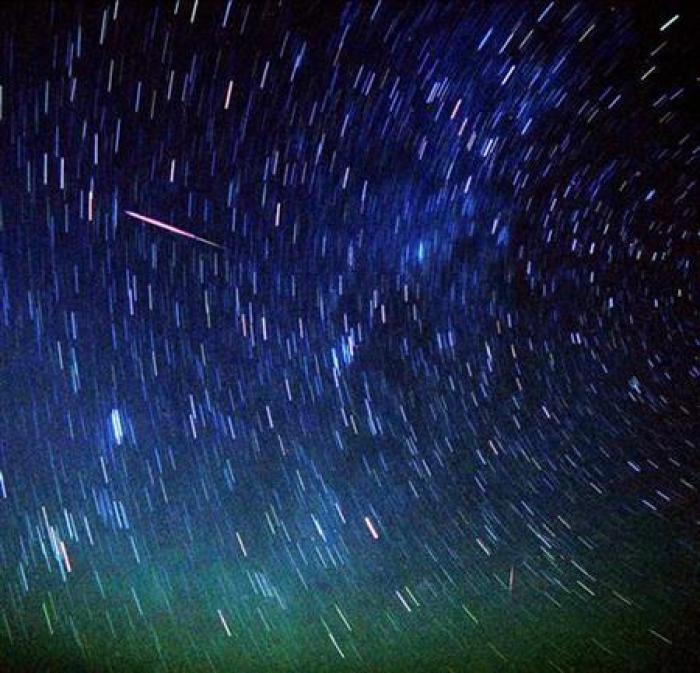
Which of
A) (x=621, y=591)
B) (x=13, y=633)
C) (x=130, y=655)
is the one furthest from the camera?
(x=621, y=591)

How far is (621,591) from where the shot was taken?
2127cm

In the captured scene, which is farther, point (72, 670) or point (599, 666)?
point (599, 666)

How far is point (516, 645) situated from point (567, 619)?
281 cm

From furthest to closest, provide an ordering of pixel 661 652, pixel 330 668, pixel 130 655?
pixel 330 668 → pixel 661 652 → pixel 130 655

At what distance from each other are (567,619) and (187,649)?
44.9 ft

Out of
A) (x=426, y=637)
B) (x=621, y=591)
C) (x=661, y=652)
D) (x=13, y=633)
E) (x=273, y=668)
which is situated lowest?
(x=661, y=652)

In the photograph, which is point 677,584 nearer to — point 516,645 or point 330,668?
point 516,645

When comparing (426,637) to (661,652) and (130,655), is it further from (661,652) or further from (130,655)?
(130,655)

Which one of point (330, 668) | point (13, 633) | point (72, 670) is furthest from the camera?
point (330, 668)

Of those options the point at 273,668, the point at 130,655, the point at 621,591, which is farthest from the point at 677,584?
the point at 130,655

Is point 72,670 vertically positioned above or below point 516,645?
above

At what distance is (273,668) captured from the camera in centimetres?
1858

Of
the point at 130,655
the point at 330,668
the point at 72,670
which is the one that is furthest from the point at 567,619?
the point at 72,670

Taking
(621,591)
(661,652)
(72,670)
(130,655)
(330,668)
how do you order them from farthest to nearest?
(621,591), (330,668), (661,652), (130,655), (72,670)
